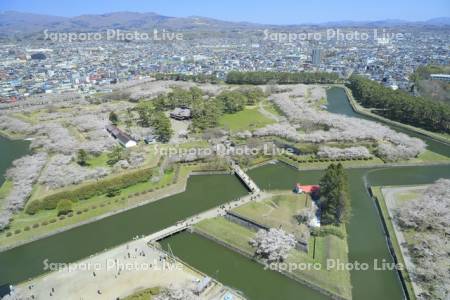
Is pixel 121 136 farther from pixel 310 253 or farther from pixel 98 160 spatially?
A: pixel 310 253

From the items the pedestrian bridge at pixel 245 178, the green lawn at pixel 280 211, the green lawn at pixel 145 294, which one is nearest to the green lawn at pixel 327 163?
→ the pedestrian bridge at pixel 245 178

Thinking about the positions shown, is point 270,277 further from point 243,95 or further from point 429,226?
point 243,95

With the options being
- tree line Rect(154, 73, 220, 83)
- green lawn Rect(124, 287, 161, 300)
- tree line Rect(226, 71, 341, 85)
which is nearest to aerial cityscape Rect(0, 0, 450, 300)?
green lawn Rect(124, 287, 161, 300)

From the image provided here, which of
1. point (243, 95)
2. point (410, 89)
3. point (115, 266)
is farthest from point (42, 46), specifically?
point (115, 266)

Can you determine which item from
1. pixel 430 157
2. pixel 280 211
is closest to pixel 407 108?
pixel 430 157

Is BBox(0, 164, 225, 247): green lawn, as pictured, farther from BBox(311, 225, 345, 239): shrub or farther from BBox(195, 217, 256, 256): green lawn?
BBox(311, 225, 345, 239): shrub

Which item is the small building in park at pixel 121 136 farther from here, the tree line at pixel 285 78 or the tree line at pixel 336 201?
the tree line at pixel 285 78
